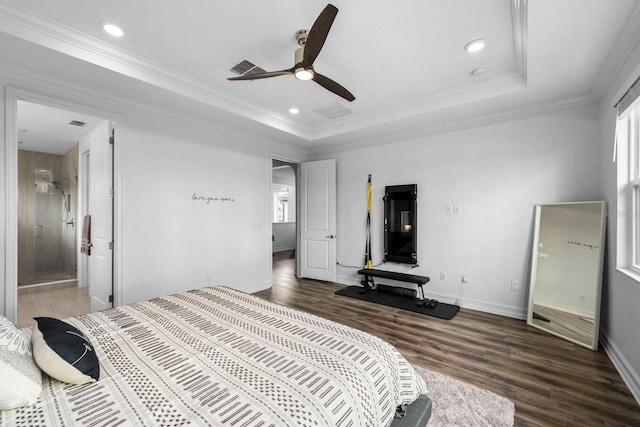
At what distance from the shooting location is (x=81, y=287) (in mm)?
4824

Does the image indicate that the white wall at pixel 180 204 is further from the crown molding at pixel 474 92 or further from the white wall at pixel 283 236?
the white wall at pixel 283 236

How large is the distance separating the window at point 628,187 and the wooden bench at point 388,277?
2.04 meters

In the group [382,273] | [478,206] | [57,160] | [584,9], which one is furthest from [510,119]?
[57,160]

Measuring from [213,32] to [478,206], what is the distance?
12.0 feet

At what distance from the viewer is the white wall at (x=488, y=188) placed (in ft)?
10.6

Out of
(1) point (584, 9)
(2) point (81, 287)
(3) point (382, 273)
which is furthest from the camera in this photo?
(2) point (81, 287)

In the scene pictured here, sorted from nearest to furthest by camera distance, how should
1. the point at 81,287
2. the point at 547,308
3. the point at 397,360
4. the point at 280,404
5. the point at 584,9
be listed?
the point at 280,404 < the point at 397,360 < the point at 584,9 < the point at 547,308 < the point at 81,287

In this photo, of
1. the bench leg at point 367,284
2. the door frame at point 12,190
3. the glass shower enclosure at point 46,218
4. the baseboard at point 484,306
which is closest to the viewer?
the door frame at point 12,190

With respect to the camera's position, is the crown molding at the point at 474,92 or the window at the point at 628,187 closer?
the crown molding at the point at 474,92

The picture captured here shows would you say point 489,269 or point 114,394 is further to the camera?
point 489,269

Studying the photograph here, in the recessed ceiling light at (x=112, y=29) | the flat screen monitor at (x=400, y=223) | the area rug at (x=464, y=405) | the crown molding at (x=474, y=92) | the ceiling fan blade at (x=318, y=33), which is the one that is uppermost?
the recessed ceiling light at (x=112, y=29)

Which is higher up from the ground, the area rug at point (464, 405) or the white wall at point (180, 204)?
the white wall at point (180, 204)

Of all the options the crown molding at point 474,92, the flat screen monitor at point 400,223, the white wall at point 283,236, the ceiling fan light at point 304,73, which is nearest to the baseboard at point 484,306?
the flat screen monitor at point 400,223

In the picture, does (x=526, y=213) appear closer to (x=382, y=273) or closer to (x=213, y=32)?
(x=382, y=273)
